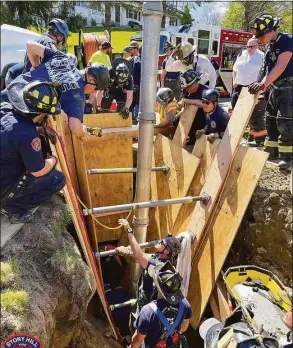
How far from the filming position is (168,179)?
19.6 feet

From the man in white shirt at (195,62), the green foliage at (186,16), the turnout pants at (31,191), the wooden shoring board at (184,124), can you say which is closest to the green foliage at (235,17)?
the green foliage at (186,16)

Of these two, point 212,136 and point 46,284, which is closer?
point 46,284

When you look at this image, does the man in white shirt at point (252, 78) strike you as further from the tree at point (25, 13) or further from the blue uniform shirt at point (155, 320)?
the tree at point (25, 13)

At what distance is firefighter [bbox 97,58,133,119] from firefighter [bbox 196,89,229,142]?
1.59 meters

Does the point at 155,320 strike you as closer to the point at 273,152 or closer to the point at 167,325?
the point at 167,325

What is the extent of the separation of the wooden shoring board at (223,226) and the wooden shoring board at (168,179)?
719 mm

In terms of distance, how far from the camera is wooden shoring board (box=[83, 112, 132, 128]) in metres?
5.65

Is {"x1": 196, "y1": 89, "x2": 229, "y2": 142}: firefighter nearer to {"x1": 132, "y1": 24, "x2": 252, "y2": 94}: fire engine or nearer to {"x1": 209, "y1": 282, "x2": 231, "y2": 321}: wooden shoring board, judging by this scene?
{"x1": 209, "y1": 282, "x2": 231, "y2": 321}: wooden shoring board

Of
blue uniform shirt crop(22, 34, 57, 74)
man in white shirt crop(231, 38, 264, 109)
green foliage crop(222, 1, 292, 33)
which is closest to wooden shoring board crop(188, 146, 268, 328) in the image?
man in white shirt crop(231, 38, 264, 109)

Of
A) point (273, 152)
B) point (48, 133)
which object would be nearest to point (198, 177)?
point (273, 152)

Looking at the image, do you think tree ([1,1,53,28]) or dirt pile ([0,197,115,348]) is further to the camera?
tree ([1,1,53,28])

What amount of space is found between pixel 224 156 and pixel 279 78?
3.81ft

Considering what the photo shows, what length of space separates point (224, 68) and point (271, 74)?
1361 cm

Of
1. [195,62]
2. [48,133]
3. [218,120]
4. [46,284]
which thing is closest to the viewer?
[46,284]
